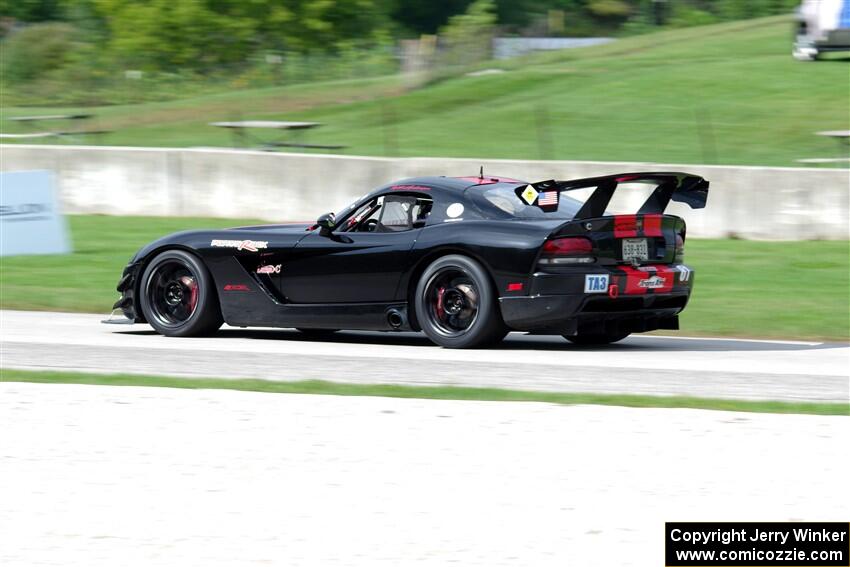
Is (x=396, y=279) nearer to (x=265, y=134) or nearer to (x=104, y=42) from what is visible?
(x=265, y=134)

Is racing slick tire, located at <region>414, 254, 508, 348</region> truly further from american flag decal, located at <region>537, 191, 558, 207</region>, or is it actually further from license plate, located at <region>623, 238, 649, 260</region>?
license plate, located at <region>623, 238, 649, 260</region>

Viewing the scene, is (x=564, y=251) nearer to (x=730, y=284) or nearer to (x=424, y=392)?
(x=424, y=392)

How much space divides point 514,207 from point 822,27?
24.2m

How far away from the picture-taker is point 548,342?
11.3 m

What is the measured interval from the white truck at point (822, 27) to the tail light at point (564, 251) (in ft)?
77.0

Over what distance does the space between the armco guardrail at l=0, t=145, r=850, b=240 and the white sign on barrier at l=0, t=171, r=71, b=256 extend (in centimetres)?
391

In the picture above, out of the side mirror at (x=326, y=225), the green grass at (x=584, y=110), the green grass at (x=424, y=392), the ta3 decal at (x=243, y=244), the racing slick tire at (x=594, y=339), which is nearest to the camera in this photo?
the green grass at (x=424, y=392)

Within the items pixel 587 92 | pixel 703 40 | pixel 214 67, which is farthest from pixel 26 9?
pixel 587 92

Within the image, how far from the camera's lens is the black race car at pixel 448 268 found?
32.1ft

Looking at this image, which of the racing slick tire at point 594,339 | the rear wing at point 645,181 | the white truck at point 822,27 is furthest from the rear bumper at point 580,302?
the white truck at point 822,27

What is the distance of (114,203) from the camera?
21453mm

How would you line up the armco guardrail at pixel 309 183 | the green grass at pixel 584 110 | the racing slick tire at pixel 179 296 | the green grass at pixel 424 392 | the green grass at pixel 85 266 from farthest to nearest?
the green grass at pixel 584 110
the armco guardrail at pixel 309 183
the green grass at pixel 85 266
the racing slick tire at pixel 179 296
the green grass at pixel 424 392

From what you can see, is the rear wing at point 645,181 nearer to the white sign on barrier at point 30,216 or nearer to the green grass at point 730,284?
the green grass at point 730,284

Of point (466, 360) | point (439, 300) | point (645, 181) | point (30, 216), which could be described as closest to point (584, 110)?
point (30, 216)
